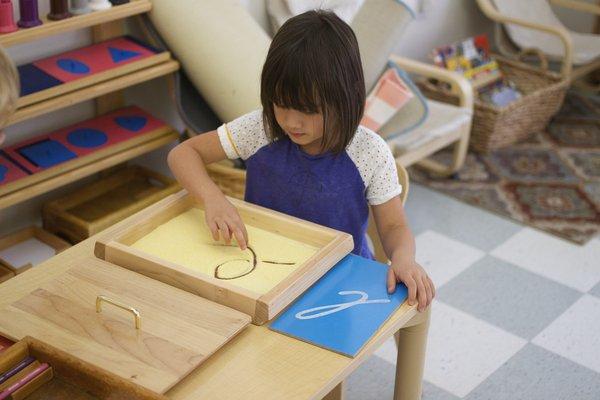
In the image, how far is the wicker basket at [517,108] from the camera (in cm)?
354

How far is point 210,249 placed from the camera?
1556 mm

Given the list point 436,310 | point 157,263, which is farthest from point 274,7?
point 157,263

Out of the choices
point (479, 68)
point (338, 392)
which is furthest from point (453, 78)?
point (338, 392)

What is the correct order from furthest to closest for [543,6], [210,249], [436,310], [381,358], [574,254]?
[543,6]
[574,254]
[436,310]
[381,358]
[210,249]

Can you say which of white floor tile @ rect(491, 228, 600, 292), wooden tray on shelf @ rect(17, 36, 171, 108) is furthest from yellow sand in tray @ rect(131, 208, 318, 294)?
white floor tile @ rect(491, 228, 600, 292)

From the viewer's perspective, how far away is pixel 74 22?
7.52 ft

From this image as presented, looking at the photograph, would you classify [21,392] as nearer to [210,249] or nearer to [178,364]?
[178,364]

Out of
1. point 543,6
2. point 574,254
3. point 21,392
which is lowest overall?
point 574,254

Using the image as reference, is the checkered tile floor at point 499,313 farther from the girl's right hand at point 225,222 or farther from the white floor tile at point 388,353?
the girl's right hand at point 225,222

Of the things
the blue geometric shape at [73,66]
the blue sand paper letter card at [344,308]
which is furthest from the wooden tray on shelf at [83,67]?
the blue sand paper letter card at [344,308]

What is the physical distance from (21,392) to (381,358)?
135 centimetres

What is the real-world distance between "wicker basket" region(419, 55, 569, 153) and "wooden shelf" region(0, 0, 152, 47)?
1.50 metres

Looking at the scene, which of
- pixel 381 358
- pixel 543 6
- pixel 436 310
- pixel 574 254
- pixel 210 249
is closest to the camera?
pixel 210 249

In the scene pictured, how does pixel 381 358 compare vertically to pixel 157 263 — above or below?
below
